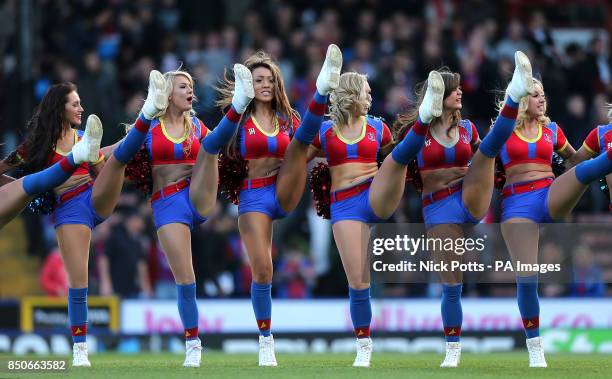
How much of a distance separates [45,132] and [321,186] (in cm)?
241

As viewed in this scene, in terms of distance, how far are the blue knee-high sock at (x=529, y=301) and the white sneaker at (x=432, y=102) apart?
1.58 meters

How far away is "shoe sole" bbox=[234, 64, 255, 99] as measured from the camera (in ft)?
36.0

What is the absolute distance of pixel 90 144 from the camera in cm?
1067

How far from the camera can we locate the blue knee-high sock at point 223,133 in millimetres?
11023

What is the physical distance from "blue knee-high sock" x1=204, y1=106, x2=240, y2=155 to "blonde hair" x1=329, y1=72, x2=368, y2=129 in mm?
912

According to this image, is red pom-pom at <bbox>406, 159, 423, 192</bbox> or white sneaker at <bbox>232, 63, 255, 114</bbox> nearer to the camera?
white sneaker at <bbox>232, 63, 255, 114</bbox>

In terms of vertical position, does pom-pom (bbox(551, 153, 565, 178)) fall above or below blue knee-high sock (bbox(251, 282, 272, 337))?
above

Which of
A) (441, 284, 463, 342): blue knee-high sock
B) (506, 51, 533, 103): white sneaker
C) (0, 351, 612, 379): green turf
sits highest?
(506, 51, 533, 103): white sneaker

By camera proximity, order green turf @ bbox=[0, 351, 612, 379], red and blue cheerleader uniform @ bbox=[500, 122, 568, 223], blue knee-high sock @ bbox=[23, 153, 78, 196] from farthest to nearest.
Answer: red and blue cheerleader uniform @ bbox=[500, 122, 568, 223]
blue knee-high sock @ bbox=[23, 153, 78, 196]
green turf @ bbox=[0, 351, 612, 379]

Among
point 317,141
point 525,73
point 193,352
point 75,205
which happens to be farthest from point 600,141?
point 75,205

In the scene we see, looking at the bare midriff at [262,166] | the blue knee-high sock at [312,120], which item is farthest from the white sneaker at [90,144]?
the blue knee-high sock at [312,120]

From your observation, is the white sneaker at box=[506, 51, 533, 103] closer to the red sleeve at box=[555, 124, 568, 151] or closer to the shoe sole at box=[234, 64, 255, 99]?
the red sleeve at box=[555, 124, 568, 151]

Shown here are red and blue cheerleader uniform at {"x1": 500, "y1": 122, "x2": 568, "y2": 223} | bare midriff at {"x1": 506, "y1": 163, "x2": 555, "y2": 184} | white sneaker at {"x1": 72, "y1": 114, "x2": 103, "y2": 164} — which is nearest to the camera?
white sneaker at {"x1": 72, "y1": 114, "x2": 103, "y2": 164}

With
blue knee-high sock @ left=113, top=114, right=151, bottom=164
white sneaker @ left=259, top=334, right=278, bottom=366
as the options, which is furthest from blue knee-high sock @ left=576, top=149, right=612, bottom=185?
blue knee-high sock @ left=113, top=114, right=151, bottom=164
